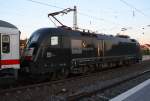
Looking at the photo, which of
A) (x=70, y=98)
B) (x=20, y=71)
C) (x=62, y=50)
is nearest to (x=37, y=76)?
(x=20, y=71)

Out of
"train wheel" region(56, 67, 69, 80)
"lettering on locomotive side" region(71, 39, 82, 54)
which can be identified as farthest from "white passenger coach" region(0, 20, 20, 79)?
"lettering on locomotive side" region(71, 39, 82, 54)

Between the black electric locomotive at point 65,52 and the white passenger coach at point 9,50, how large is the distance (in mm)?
1422

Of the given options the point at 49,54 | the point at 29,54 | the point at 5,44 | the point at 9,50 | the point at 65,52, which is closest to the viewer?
the point at 5,44

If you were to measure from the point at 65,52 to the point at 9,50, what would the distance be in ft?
15.4

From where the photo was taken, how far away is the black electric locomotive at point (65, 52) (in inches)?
656

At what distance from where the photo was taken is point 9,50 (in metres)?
14.8

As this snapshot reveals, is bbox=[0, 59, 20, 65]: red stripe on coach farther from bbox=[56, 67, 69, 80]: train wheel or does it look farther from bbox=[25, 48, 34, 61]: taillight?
bbox=[56, 67, 69, 80]: train wheel

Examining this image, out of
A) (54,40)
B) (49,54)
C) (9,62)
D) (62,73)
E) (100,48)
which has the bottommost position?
(62,73)

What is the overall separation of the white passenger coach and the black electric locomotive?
142 cm

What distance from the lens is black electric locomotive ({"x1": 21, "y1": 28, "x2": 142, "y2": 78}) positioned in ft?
54.7

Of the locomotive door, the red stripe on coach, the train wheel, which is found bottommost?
the train wheel

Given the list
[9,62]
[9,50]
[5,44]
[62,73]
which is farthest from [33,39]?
[9,62]

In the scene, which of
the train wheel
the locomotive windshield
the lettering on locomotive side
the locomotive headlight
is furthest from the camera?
the lettering on locomotive side

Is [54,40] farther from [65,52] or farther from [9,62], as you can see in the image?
[9,62]
